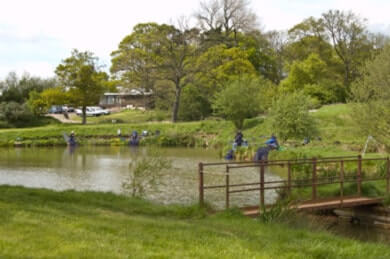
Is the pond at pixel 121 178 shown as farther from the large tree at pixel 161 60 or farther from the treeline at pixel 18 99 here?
the treeline at pixel 18 99

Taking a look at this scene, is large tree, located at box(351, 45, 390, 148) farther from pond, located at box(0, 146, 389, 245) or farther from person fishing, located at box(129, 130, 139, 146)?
person fishing, located at box(129, 130, 139, 146)

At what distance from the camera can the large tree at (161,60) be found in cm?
5844

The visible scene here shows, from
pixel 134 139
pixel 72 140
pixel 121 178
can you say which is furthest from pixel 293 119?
pixel 72 140

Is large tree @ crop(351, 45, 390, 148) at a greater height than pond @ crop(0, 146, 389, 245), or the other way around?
large tree @ crop(351, 45, 390, 148)

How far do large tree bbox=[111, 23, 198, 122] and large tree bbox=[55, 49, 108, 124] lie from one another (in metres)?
3.10

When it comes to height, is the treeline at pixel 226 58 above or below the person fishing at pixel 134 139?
above

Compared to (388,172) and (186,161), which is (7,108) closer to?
(186,161)

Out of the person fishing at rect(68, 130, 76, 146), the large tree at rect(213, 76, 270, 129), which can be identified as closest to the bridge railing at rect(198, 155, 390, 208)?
the large tree at rect(213, 76, 270, 129)

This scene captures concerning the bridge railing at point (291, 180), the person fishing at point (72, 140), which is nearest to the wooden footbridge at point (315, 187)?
the bridge railing at point (291, 180)

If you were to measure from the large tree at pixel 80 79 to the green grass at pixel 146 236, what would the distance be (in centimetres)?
4922

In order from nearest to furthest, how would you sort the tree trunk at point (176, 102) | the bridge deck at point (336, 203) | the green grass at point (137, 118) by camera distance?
the bridge deck at point (336, 203), the tree trunk at point (176, 102), the green grass at point (137, 118)

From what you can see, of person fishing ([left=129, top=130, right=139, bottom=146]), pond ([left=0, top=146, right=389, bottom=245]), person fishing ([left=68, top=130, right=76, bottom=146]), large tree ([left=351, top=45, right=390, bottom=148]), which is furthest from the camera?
person fishing ([left=129, top=130, right=139, bottom=146])

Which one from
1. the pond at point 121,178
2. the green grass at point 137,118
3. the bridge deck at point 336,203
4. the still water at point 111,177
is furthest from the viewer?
the green grass at point 137,118

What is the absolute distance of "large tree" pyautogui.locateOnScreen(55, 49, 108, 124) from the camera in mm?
60406
